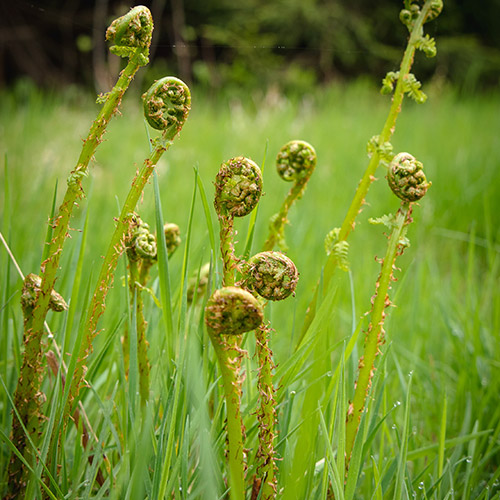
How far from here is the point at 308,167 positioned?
0.63 meters

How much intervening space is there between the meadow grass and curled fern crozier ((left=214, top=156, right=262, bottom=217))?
88mm

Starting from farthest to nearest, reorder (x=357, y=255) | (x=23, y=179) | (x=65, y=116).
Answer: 1. (x=65, y=116)
2. (x=23, y=179)
3. (x=357, y=255)

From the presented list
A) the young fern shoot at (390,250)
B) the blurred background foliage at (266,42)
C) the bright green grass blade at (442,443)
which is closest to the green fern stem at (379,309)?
the young fern shoot at (390,250)

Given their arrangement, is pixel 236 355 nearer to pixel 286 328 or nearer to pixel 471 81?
pixel 286 328

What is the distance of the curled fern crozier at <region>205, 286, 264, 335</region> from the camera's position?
41 centimetres

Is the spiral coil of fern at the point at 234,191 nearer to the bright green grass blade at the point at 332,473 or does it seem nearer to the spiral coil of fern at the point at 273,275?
the spiral coil of fern at the point at 273,275

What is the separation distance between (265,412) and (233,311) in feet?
0.43

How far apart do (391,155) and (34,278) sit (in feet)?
1.31

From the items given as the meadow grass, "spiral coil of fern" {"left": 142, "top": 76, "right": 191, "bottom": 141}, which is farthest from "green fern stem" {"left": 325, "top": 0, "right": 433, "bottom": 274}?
"spiral coil of fern" {"left": 142, "top": 76, "right": 191, "bottom": 141}

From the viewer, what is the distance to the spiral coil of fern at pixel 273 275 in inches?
17.6

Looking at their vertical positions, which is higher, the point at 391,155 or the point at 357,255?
the point at 391,155

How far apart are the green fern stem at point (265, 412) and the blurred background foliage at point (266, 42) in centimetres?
469

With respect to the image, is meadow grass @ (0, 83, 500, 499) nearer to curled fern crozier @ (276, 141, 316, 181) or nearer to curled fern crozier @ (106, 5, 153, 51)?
curled fern crozier @ (276, 141, 316, 181)

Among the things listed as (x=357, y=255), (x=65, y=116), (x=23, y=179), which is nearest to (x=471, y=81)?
(x=65, y=116)
